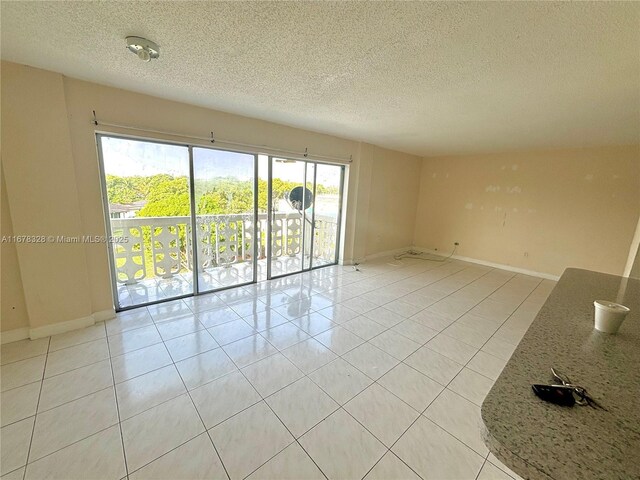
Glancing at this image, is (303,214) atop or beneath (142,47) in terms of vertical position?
beneath

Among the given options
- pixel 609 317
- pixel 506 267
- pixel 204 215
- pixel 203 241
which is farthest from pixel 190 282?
pixel 506 267

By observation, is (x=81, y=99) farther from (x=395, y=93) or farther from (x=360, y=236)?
(x=360, y=236)

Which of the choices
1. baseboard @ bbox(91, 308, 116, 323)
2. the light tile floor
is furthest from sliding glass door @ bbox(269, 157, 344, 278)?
baseboard @ bbox(91, 308, 116, 323)

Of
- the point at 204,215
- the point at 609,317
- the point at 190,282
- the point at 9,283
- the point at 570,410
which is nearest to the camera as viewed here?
the point at 570,410

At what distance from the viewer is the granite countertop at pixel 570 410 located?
505 millimetres

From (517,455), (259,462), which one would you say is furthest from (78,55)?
(517,455)

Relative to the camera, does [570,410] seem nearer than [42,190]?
Yes

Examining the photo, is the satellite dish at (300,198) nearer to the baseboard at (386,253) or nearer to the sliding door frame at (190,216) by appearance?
the sliding door frame at (190,216)

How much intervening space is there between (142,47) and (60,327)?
2531 mm

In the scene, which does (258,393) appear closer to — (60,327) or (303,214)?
(60,327)

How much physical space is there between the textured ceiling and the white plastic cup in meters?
1.34

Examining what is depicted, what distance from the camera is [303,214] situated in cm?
440

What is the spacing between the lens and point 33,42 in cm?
166

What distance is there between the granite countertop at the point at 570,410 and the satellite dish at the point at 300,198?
142 inches
